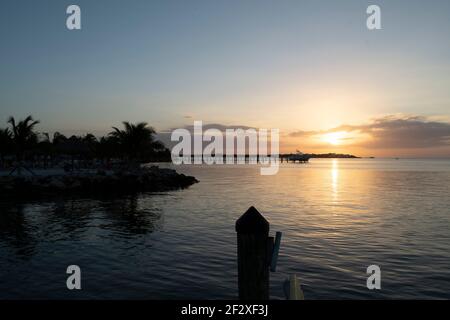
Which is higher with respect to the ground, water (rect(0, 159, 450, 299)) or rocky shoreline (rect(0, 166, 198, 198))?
rocky shoreline (rect(0, 166, 198, 198))

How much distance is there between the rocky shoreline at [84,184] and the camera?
34188mm

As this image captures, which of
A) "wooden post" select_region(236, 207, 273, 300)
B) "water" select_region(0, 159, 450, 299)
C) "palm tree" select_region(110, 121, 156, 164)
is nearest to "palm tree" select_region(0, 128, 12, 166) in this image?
"palm tree" select_region(110, 121, 156, 164)

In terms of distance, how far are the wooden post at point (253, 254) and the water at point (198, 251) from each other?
5.58 metres

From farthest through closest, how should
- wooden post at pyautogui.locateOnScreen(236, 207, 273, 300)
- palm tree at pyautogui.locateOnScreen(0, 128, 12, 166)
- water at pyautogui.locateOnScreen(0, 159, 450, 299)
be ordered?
palm tree at pyautogui.locateOnScreen(0, 128, 12, 166) → water at pyautogui.locateOnScreen(0, 159, 450, 299) → wooden post at pyautogui.locateOnScreen(236, 207, 273, 300)

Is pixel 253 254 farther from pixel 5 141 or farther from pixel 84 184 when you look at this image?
pixel 5 141

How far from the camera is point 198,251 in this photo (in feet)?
50.0

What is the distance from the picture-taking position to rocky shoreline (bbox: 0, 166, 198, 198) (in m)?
34.2

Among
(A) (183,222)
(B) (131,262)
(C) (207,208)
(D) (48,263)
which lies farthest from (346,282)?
(C) (207,208)

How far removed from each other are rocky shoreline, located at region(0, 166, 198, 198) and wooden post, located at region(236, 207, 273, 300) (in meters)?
33.3

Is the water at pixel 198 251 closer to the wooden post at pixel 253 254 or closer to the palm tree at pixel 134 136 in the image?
the wooden post at pixel 253 254

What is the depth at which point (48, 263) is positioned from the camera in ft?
43.3

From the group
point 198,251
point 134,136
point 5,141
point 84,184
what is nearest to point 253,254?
point 198,251

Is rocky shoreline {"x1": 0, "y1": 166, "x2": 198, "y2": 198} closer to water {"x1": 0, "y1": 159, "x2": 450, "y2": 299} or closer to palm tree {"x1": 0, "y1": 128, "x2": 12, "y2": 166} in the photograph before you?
water {"x1": 0, "y1": 159, "x2": 450, "y2": 299}
